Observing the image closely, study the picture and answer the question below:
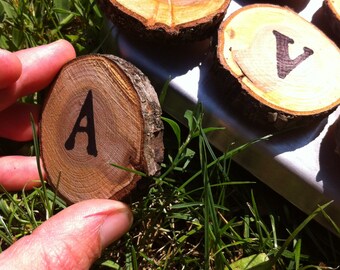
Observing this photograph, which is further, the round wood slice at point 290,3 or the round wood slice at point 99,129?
the round wood slice at point 290,3

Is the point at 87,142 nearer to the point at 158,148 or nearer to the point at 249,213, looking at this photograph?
the point at 158,148

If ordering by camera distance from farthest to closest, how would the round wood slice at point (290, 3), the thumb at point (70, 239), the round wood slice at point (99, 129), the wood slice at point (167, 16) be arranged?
the round wood slice at point (290, 3), the wood slice at point (167, 16), the round wood slice at point (99, 129), the thumb at point (70, 239)

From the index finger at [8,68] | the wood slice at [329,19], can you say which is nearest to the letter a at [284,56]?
the wood slice at [329,19]

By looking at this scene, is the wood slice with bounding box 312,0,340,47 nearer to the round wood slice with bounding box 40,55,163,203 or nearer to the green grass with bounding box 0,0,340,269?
the green grass with bounding box 0,0,340,269

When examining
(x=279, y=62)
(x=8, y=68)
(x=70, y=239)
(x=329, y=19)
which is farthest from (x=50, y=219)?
(x=329, y=19)

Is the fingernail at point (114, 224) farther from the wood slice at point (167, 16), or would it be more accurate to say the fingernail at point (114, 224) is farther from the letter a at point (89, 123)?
the wood slice at point (167, 16)

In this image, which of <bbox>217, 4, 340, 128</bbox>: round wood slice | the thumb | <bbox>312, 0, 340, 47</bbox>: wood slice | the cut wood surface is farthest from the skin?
<bbox>312, 0, 340, 47</bbox>: wood slice

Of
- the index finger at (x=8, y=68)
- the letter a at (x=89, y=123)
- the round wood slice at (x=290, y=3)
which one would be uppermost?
the round wood slice at (x=290, y=3)
